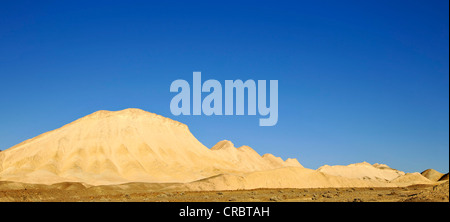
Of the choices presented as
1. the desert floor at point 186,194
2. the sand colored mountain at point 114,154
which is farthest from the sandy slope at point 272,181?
the sand colored mountain at point 114,154

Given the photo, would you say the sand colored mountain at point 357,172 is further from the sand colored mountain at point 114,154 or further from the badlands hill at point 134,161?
the sand colored mountain at point 114,154

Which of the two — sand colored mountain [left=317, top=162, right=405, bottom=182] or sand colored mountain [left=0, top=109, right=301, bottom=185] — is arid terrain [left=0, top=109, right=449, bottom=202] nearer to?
sand colored mountain [left=0, top=109, right=301, bottom=185]

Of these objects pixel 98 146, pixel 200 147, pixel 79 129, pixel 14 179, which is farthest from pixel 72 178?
pixel 200 147

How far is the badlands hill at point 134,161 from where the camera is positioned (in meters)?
74.6

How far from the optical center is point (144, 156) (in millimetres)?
99312

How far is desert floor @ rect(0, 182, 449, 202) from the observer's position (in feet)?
137

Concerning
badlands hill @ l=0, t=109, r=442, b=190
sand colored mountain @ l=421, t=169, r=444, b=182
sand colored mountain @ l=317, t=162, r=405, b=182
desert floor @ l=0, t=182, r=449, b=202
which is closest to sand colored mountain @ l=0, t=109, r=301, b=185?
badlands hill @ l=0, t=109, r=442, b=190

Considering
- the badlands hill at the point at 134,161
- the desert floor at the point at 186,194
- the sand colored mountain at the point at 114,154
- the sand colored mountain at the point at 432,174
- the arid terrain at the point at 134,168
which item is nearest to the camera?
the desert floor at the point at 186,194

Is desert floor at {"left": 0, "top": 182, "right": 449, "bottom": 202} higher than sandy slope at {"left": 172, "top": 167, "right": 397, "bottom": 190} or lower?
lower

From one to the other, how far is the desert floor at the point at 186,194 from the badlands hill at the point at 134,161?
29.8ft

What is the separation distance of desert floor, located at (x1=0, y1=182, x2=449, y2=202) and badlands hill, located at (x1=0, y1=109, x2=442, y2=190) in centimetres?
908
